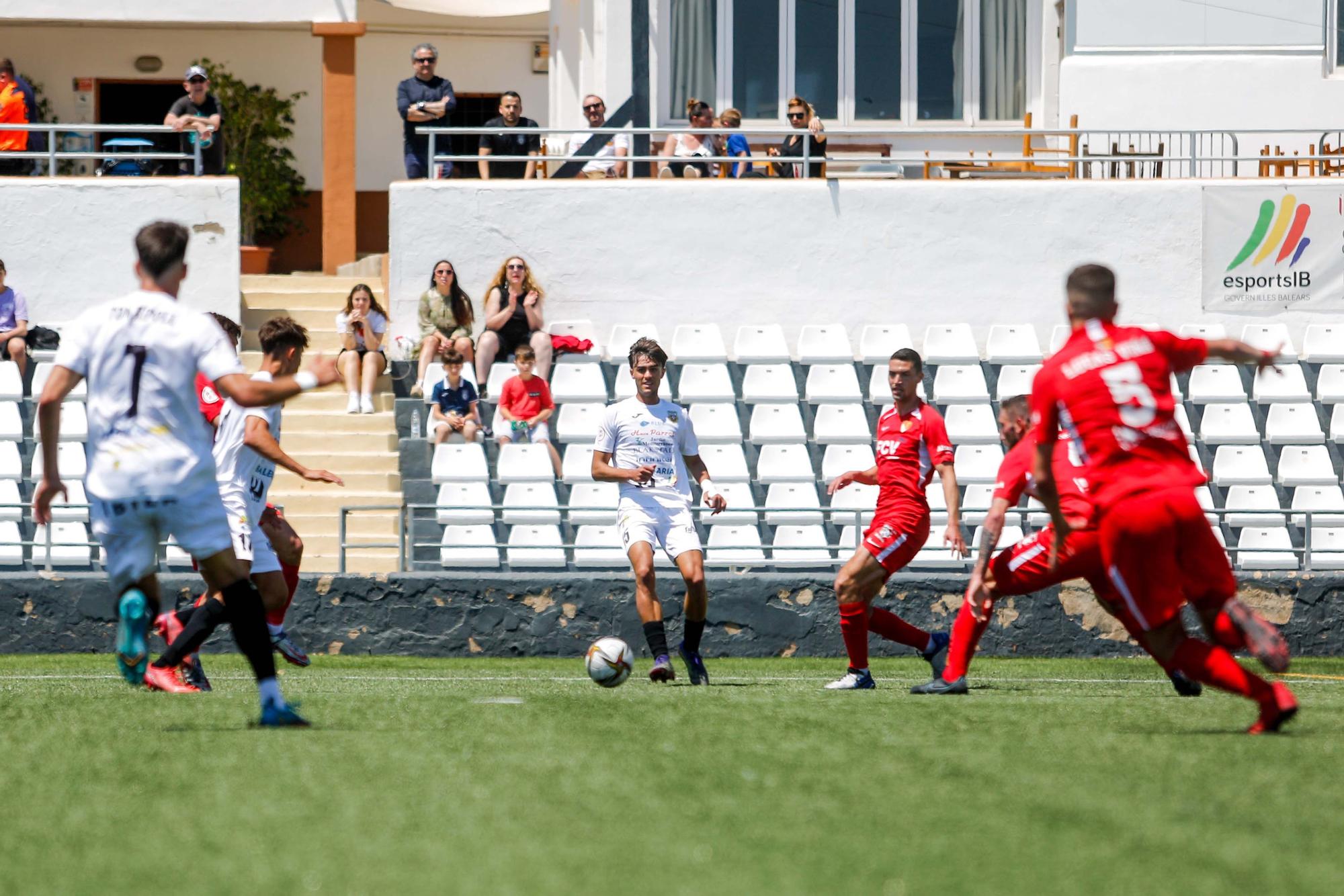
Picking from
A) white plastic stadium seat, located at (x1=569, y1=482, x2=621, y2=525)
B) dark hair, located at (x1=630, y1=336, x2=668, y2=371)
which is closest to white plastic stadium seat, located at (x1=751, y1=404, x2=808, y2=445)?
white plastic stadium seat, located at (x1=569, y1=482, x2=621, y2=525)

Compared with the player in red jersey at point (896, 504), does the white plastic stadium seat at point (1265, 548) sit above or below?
below

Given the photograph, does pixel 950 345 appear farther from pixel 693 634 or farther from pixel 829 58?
pixel 693 634

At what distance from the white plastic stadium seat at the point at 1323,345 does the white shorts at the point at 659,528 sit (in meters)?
9.70

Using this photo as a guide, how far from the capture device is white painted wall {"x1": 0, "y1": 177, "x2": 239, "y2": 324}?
18.3 meters

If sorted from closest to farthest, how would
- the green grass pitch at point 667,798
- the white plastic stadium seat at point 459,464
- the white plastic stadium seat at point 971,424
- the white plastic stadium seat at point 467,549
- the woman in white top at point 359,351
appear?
the green grass pitch at point 667,798 < the white plastic stadium seat at point 467,549 < the white plastic stadium seat at point 459,464 < the white plastic stadium seat at point 971,424 < the woman in white top at point 359,351

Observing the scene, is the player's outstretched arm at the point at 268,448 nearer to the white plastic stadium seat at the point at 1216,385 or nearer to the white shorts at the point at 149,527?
the white shorts at the point at 149,527

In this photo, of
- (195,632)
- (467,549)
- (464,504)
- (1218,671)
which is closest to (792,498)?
(467,549)

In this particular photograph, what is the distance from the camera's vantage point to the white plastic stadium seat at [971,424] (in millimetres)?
16250

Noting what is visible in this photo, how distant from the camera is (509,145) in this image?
19.2m

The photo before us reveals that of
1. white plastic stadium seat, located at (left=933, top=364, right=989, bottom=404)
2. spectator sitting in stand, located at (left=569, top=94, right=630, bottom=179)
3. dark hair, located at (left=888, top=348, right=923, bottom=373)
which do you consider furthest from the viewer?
spectator sitting in stand, located at (left=569, top=94, right=630, bottom=179)

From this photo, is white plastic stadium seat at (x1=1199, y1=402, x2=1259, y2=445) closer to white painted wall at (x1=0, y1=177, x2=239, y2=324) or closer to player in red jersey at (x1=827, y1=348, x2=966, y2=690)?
player in red jersey at (x1=827, y1=348, x2=966, y2=690)

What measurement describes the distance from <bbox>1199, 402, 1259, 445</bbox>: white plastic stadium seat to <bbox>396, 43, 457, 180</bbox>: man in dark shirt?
27.1 feet

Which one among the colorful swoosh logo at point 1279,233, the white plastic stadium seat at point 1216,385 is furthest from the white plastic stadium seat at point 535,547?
the colorful swoosh logo at point 1279,233

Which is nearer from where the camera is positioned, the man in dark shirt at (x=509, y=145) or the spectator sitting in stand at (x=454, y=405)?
the spectator sitting in stand at (x=454, y=405)
